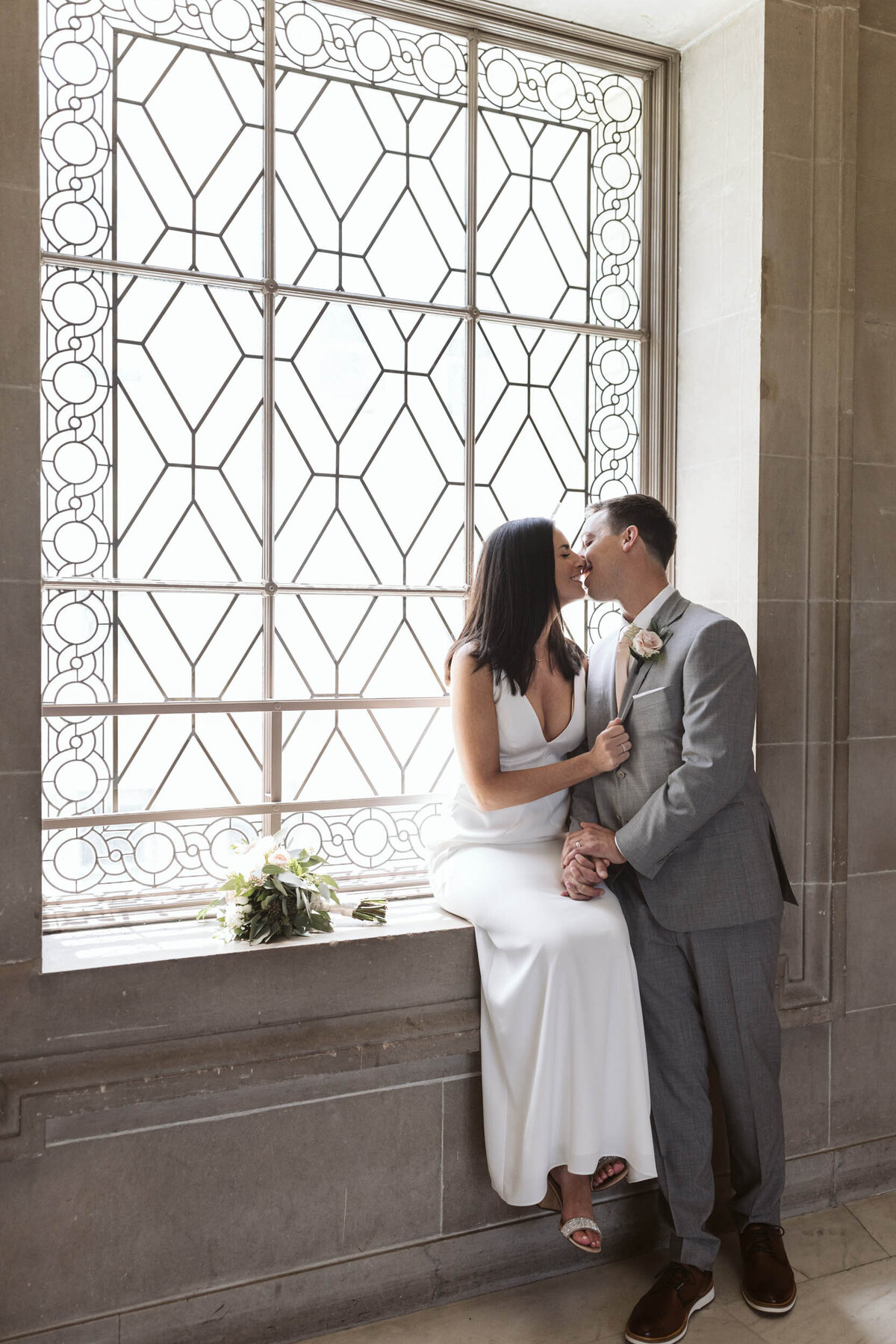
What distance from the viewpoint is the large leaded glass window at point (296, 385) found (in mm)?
2561

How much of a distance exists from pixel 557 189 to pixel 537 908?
209 centimetres

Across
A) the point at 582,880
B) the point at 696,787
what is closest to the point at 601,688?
the point at 696,787

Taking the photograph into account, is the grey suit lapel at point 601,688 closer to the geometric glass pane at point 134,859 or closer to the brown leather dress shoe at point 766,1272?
the geometric glass pane at point 134,859

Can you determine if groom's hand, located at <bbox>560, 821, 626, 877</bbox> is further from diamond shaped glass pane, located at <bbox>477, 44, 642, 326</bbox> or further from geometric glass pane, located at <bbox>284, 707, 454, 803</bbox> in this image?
diamond shaped glass pane, located at <bbox>477, 44, 642, 326</bbox>

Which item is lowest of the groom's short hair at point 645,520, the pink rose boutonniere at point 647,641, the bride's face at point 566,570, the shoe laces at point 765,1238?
the shoe laces at point 765,1238

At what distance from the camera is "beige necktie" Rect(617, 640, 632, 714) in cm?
273

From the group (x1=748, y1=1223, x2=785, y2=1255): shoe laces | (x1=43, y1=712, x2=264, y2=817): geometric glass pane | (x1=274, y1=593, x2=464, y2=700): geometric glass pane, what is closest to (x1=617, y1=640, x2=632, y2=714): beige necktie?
(x1=274, y1=593, x2=464, y2=700): geometric glass pane

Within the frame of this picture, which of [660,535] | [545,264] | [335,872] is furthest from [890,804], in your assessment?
[545,264]

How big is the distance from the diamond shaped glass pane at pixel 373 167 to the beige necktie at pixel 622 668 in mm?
1101

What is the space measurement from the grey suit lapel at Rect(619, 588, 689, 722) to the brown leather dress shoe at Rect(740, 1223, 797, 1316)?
53.3 inches

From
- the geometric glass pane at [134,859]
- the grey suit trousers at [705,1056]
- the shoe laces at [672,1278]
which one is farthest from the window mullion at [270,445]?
the shoe laces at [672,1278]

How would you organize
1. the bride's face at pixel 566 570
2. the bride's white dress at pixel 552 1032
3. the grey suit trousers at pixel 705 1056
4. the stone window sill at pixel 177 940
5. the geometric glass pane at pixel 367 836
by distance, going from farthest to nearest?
the geometric glass pane at pixel 367 836 < the bride's face at pixel 566 570 < the grey suit trousers at pixel 705 1056 < the bride's white dress at pixel 552 1032 < the stone window sill at pixel 177 940

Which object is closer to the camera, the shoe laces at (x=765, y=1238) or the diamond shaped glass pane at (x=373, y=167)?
the shoe laces at (x=765, y=1238)

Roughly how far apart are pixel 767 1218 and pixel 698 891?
2.89 feet
